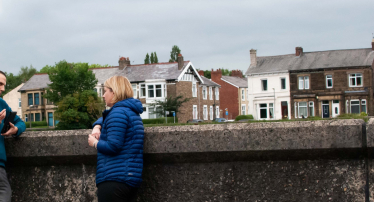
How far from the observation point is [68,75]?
166 feet

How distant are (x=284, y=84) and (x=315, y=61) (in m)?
4.81

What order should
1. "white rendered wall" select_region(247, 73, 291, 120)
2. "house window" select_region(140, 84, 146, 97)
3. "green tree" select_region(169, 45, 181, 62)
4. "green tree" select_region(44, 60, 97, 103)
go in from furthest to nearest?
"green tree" select_region(169, 45, 181, 62), "house window" select_region(140, 84, 146, 97), "white rendered wall" select_region(247, 73, 291, 120), "green tree" select_region(44, 60, 97, 103)

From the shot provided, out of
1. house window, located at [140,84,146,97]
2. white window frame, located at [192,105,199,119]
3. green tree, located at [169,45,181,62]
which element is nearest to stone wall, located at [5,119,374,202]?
house window, located at [140,84,146,97]

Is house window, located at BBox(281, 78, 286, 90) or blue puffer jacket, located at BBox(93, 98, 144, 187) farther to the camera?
house window, located at BBox(281, 78, 286, 90)

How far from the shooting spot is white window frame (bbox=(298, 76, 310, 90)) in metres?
54.1

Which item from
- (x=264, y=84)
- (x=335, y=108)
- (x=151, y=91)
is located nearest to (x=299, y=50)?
(x=264, y=84)

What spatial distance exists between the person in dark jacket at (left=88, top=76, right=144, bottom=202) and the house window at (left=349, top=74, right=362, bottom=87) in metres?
52.2

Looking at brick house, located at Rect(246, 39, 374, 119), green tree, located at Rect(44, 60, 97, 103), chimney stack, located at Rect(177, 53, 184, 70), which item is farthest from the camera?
chimney stack, located at Rect(177, 53, 184, 70)

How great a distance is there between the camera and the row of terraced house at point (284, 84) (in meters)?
51.4

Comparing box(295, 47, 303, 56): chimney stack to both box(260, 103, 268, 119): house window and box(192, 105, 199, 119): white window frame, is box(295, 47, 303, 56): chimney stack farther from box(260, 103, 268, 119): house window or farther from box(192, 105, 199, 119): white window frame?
box(192, 105, 199, 119): white window frame

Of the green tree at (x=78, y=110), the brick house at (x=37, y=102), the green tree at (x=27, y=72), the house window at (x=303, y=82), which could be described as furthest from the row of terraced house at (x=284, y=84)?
the green tree at (x=27, y=72)

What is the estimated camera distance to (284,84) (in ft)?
181

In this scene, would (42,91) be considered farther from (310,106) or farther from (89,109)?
(310,106)

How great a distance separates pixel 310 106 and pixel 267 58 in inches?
350
